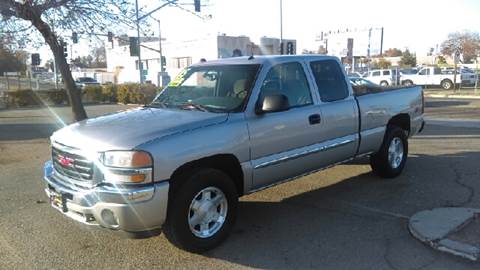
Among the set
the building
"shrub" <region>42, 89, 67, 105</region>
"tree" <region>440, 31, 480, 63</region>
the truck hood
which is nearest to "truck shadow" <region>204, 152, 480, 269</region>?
the truck hood

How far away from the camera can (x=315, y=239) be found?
4789 millimetres

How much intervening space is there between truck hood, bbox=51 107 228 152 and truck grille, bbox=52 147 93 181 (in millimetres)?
105

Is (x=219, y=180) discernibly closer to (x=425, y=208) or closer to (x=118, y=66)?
(x=425, y=208)

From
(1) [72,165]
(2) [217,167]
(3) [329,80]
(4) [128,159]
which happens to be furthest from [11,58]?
(4) [128,159]

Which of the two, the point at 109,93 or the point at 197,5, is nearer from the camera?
the point at 197,5

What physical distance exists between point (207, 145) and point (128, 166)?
0.79 m

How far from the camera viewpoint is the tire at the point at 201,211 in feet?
13.9

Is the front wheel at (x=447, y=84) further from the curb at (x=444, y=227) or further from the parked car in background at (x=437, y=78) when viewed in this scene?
the curb at (x=444, y=227)

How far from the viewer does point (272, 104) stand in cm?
478

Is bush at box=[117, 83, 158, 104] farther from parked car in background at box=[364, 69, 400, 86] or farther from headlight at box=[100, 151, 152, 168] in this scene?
headlight at box=[100, 151, 152, 168]

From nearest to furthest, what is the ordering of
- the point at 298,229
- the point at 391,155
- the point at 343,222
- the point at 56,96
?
the point at 298,229
the point at 343,222
the point at 391,155
the point at 56,96

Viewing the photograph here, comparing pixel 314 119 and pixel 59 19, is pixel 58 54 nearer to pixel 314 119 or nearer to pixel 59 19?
pixel 59 19

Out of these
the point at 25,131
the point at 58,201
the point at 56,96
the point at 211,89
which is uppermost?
the point at 211,89

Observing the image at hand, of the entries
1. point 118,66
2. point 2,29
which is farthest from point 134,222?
point 118,66
